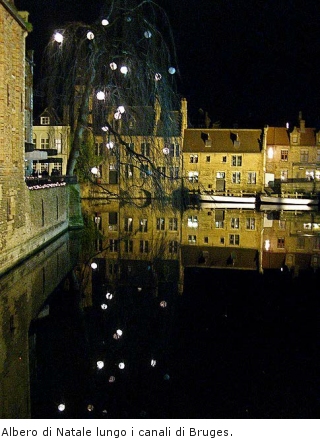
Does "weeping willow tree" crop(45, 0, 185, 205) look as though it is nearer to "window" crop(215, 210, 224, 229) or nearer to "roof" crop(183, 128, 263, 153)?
"window" crop(215, 210, 224, 229)

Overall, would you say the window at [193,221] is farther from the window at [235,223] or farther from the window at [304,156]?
the window at [304,156]

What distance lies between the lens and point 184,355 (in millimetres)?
7605

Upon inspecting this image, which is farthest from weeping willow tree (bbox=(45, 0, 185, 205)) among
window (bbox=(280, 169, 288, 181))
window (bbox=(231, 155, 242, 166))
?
window (bbox=(280, 169, 288, 181))

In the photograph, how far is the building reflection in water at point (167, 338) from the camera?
6062 mm

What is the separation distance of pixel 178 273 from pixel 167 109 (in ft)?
26.4

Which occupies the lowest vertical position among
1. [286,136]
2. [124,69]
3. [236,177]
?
[236,177]

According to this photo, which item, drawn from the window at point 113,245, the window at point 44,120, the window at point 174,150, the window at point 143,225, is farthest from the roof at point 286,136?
the window at point 113,245

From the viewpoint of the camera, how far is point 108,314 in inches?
386

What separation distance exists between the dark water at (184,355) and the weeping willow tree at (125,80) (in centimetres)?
914

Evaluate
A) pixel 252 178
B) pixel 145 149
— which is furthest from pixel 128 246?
pixel 252 178

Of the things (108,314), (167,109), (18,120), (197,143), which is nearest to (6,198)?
(18,120)

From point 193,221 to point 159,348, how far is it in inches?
816

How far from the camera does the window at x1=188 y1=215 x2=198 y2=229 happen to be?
2640 centimetres

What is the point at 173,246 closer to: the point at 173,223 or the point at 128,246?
the point at 128,246
